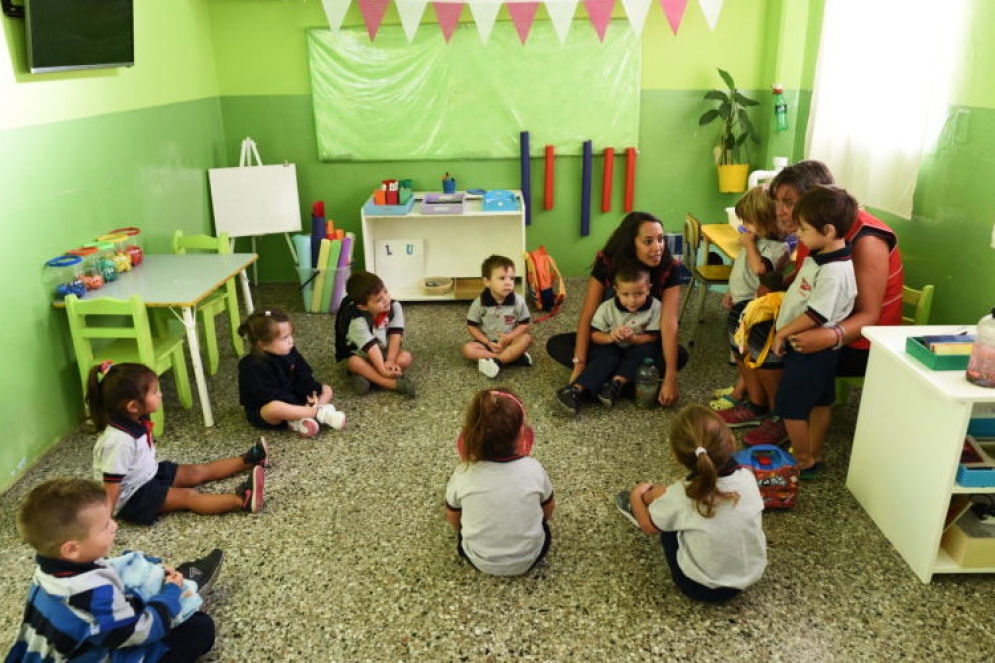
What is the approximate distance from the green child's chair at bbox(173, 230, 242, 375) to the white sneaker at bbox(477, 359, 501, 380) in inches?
51.2

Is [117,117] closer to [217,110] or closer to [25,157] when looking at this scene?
[25,157]

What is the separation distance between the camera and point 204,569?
2164 millimetres

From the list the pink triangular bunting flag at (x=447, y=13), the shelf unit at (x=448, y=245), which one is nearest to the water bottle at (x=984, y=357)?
the shelf unit at (x=448, y=245)

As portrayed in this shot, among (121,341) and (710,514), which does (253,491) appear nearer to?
(121,341)

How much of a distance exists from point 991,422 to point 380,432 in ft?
7.02

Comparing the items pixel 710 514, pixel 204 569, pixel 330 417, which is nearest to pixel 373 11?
pixel 330 417

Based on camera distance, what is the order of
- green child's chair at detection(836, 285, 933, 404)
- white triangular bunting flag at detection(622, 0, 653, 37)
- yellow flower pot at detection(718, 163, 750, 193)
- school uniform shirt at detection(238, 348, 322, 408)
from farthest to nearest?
1. yellow flower pot at detection(718, 163, 750, 193)
2. white triangular bunting flag at detection(622, 0, 653, 37)
3. school uniform shirt at detection(238, 348, 322, 408)
4. green child's chair at detection(836, 285, 933, 404)

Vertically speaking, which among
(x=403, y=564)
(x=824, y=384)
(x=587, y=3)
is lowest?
(x=403, y=564)

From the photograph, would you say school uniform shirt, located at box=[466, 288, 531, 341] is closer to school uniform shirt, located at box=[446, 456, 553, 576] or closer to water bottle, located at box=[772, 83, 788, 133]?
school uniform shirt, located at box=[446, 456, 553, 576]

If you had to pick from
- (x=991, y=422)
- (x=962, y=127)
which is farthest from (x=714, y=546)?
(x=962, y=127)

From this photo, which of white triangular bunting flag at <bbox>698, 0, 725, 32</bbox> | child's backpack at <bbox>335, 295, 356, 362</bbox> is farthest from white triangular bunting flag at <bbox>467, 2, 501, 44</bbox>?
child's backpack at <bbox>335, 295, 356, 362</bbox>

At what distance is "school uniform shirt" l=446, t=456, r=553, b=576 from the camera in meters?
2.06

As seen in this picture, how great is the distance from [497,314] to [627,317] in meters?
0.71

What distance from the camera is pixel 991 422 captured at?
7.52ft
